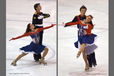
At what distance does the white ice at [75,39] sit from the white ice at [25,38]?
11 centimetres

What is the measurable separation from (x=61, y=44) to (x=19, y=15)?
0.68 metres

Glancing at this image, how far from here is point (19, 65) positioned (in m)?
2.53

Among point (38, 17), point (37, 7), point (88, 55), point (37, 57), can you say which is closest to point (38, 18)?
point (38, 17)

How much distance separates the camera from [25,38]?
2.55 meters

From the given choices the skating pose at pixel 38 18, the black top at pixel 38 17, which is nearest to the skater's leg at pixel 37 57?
the skating pose at pixel 38 18

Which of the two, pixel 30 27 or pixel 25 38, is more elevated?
pixel 30 27

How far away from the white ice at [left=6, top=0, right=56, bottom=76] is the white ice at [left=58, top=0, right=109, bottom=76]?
0.11 metres

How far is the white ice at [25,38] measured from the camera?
2531mm

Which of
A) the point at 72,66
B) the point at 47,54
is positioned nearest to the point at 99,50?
the point at 72,66

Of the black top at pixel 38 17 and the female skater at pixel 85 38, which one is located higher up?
the black top at pixel 38 17

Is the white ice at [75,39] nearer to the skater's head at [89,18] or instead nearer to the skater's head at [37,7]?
the skater's head at [89,18]

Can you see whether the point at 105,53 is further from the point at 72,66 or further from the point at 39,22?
the point at 39,22

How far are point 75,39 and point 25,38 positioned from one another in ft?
2.18

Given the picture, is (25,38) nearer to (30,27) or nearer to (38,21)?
(30,27)
